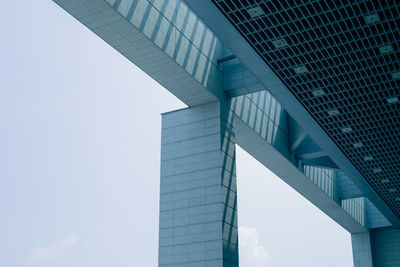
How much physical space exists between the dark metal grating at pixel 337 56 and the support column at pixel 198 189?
418 cm

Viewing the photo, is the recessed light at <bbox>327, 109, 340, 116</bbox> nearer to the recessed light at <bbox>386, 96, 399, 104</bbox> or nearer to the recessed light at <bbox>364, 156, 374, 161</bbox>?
the recessed light at <bbox>386, 96, 399, 104</bbox>

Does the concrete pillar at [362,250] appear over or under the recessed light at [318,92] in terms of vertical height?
under

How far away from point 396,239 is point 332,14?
32.4 meters

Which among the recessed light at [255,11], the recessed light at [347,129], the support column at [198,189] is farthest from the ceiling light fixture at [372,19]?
the support column at [198,189]

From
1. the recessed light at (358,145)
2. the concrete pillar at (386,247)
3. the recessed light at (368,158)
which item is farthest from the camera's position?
the concrete pillar at (386,247)

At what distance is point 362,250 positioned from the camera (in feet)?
133

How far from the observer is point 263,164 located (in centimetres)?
2709

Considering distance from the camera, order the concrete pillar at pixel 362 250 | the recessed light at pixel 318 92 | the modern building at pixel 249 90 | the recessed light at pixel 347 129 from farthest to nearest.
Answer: the concrete pillar at pixel 362 250, the recessed light at pixel 347 129, the recessed light at pixel 318 92, the modern building at pixel 249 90

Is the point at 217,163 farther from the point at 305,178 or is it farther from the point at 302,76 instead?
the point at 305,178

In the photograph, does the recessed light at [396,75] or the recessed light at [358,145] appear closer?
the recessed light at [396,75]

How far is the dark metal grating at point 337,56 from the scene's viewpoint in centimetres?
1189

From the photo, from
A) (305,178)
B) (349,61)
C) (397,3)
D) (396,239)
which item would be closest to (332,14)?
(397,3)

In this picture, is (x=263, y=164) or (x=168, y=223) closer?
(x=168, y=223)

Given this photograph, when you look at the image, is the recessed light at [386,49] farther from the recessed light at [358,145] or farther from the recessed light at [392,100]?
the recessed light at [358,145]
